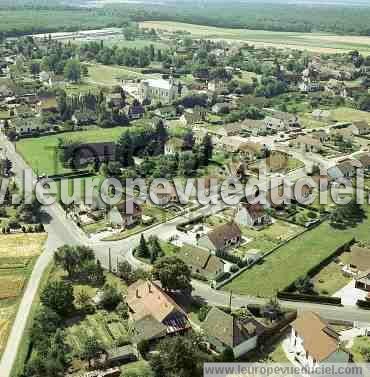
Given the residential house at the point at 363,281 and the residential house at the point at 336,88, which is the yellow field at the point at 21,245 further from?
the residential house at the point at 336,88

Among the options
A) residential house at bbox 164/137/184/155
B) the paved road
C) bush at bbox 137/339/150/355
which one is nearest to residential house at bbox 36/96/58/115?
residential house at bbox 164/137/184/155

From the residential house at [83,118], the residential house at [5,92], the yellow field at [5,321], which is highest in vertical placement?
the residential house at [5,92]

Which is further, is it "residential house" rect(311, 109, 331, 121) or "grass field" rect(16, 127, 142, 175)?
"residential house" rect(311, 109, 331, 121)

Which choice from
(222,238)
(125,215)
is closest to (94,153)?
(125,215)

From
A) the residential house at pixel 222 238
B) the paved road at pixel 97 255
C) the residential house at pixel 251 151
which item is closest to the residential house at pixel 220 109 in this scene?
the residential house at pixel 251 151

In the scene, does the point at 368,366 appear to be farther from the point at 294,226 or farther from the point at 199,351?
the point at 294,226

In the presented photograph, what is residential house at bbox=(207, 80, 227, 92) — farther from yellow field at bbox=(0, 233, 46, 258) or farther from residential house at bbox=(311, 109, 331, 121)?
yellow field at bbox=(0, 233, 46, 258)
